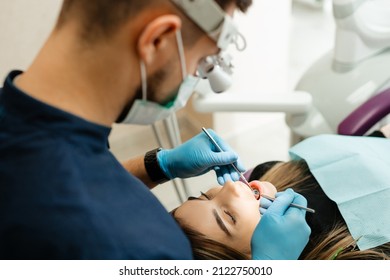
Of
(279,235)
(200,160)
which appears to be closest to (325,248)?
(279,235)

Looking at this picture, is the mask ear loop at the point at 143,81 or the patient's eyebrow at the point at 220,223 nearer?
the mask ear loop at the point at 143,81

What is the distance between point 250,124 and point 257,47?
520mm

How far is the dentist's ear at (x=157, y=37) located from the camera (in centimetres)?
66

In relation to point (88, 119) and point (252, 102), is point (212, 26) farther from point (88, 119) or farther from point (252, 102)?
point (252, 102)

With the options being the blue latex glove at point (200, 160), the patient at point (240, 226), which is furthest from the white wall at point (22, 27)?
the patient at point (240, 226)

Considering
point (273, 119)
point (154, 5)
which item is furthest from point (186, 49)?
point (273, 119)

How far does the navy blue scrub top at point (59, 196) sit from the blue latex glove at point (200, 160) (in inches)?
18.1

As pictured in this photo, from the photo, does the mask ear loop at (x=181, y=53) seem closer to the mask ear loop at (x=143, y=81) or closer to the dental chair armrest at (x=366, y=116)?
the mask ear loop at (x=143, y=81)

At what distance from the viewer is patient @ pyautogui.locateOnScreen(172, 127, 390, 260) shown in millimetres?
1074

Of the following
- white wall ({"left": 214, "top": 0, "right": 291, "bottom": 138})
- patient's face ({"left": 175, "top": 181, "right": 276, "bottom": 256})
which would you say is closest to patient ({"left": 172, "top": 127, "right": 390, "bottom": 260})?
patient's face ({"left": 175, "top": 181, "right": 276, "bottom": 256})

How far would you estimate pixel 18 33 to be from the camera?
200cm

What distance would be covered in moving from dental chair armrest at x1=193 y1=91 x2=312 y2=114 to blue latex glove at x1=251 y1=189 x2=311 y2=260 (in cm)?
62

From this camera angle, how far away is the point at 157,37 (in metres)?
0.69

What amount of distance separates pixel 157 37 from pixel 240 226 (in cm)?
58
